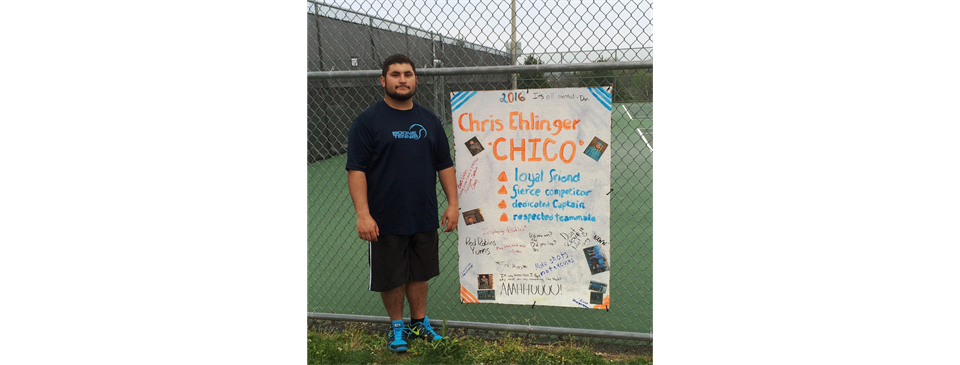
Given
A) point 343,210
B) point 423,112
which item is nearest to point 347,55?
point 343,210

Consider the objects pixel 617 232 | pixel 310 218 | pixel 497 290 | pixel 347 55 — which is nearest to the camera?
pixel 497 290

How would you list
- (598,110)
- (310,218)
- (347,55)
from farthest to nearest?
(347,55) < (310,218) < (598,110)

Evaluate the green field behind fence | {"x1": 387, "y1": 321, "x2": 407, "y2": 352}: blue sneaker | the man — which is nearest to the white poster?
the man

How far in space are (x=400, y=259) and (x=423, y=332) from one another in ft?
1.83

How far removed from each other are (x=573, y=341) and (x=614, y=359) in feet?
1.01

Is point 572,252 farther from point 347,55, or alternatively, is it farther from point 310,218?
point 347,55

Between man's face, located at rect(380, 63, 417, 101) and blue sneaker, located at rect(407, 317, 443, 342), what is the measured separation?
1.46 m

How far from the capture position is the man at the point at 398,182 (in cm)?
310

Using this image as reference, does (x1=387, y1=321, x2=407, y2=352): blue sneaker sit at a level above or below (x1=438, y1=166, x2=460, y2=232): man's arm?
below

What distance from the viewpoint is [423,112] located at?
10.6ft

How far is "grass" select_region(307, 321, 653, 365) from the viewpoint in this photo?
3.29 metres

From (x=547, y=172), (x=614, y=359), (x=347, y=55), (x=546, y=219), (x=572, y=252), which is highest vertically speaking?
(x=347, y=55)

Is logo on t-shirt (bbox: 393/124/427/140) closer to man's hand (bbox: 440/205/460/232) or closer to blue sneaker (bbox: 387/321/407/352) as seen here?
man's hand (bbox: 440/205/460/232)

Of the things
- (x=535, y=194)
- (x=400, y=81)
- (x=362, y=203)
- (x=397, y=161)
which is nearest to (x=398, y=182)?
(x=397, y=161)
